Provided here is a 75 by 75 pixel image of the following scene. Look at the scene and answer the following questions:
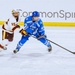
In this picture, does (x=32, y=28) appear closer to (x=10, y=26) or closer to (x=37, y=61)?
(x=10, y=26)

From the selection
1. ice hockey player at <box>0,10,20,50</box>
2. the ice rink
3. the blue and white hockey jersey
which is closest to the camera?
the ice rink

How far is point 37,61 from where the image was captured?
420 cm

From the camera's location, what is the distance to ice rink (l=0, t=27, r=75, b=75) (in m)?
3.64

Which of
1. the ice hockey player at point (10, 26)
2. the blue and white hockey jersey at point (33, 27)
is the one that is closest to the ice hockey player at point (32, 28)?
the blue and white hockey jersey at point (33, 27)

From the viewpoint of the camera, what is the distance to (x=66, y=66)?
12.8 ft

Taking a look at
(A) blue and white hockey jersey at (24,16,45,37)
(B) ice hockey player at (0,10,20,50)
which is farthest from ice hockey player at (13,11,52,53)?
(B) ice hockey player at (0,10,20,50)

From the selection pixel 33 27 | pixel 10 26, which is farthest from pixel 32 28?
pixel 10 26

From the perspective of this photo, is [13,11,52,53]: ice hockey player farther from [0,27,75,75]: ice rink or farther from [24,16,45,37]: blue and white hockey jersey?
[0,27,75,75]: ice rink

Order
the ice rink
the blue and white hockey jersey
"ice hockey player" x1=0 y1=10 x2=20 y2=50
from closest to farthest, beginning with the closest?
the ice rink < "ice hockey player" x1=0 y1=10 x2=20 y2=50 < the blue and white hockey jersey

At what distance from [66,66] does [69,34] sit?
240 centimetres

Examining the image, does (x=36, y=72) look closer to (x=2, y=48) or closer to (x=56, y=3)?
(x=2, y=48)

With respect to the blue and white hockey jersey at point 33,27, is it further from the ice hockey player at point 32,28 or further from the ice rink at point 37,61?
the ice rink at point 37,61

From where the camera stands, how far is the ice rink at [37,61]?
12.0ft

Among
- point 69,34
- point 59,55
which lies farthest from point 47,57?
point 69,34
